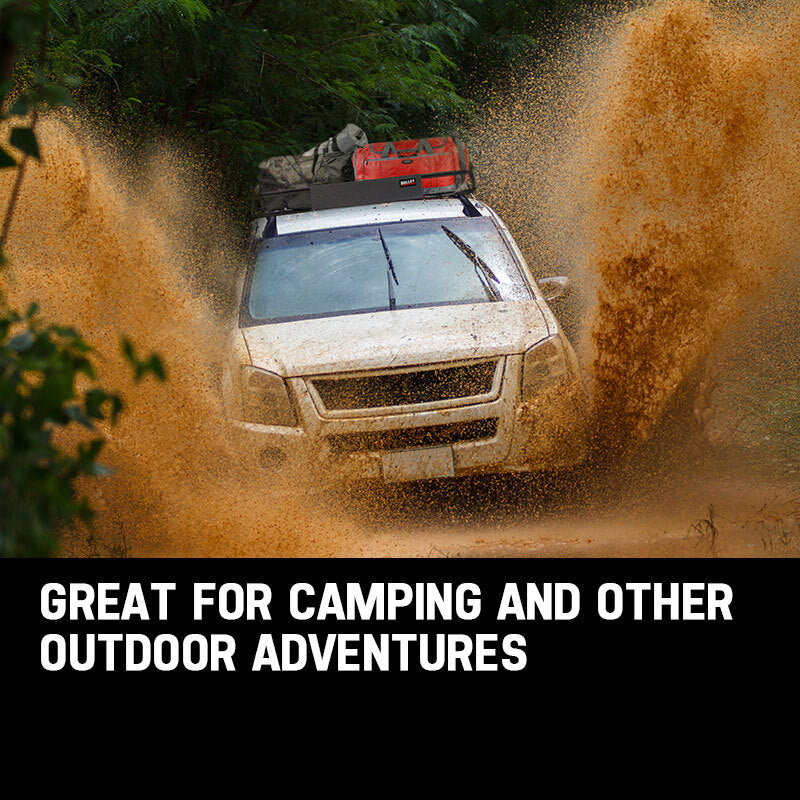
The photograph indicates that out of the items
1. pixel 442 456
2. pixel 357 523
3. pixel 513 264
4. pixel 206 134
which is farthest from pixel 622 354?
pixel 206 134

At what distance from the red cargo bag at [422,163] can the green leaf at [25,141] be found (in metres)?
6.10

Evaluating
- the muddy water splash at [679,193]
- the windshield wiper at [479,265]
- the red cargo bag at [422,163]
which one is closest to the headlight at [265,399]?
the windshield wiper at [479,265]

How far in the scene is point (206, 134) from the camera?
11.0 meters

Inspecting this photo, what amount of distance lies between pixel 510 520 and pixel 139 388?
2341mm

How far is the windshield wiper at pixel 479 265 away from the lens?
22.9 feet

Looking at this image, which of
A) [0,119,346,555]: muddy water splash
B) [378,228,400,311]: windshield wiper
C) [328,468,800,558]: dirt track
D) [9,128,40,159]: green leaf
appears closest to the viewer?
[9,128,40,159]: green leaf

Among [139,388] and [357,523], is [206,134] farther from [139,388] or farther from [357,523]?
[357,523]

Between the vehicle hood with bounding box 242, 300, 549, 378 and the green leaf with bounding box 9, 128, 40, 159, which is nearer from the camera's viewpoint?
the green leaf with bounding box 9, 128, 40, 159

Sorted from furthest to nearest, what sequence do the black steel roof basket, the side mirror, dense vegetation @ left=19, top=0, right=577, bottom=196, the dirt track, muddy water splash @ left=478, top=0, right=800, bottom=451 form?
dense vegetation @ left=19, top=0, right=577, bottom=196 → the black steel roof basket → the side mirror → muddy water splash @ left=478, top=0, right=800, bottom=451 → the dirt track

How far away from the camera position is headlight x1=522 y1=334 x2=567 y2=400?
624 centimetres

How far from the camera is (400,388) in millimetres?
6180

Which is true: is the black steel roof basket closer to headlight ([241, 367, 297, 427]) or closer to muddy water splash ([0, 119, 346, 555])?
muddy water splash ([0, 119, 346, 555])

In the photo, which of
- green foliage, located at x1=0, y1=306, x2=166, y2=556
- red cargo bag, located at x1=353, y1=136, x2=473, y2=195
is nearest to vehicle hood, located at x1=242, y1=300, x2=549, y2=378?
red cargo bag, located at x1=353, y1=136, x2=473, y2=195

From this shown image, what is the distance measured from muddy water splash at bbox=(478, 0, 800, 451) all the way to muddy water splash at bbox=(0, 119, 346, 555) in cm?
207
